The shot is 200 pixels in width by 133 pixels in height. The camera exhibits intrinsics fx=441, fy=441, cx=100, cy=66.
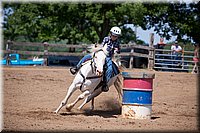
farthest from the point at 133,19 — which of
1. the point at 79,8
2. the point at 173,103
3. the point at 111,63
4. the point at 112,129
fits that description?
the point at 112,129

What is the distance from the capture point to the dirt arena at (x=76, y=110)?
7450 mm

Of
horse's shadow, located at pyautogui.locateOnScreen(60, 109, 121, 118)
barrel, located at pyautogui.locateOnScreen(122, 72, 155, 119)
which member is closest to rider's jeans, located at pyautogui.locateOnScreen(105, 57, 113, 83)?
barrel, located at pyautogui.locateOnScreen(122, 72, 155, 119)

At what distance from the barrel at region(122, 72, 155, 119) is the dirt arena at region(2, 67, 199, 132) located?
196mm

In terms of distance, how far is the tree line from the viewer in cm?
2892

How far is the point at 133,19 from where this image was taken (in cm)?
2862

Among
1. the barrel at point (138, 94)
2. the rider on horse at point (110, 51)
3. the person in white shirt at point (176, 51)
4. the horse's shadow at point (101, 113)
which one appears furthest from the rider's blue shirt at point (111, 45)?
the person in white shirt at point (176, 51)

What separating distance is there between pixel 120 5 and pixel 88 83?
20165 millimetres

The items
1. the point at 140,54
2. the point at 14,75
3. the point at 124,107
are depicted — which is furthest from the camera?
the point at 140,54

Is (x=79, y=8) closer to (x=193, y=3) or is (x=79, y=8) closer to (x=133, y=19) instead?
(x=133, y=19)

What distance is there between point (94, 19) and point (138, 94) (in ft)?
68.1

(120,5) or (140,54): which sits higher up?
(120,5)

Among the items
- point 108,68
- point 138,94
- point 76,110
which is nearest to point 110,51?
point 108,68

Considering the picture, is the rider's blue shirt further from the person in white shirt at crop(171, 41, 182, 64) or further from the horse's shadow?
the person in white shirt at crop(171, 41, 182, 64)

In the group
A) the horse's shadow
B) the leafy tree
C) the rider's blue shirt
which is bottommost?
the horse's shadow
